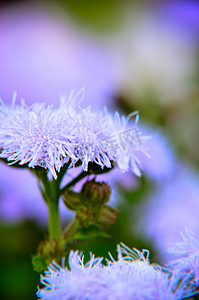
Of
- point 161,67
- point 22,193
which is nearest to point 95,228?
point 22,193

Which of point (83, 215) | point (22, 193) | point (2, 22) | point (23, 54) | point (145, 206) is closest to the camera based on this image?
point (83, 215)

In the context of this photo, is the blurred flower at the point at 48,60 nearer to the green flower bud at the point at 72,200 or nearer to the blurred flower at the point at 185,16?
the blurred flower at the point at 185,16

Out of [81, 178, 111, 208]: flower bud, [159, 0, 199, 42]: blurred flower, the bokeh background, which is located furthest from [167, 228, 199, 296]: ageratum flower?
[159, 0, 199, 42]: blurred flower

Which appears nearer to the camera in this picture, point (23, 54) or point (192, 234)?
point (192, 234)

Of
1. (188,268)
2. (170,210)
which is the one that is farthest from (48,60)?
(188,268)

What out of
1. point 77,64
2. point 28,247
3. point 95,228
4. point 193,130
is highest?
point 77,64

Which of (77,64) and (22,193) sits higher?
(77,64)

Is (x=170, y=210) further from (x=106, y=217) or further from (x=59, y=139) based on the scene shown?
(x=59, y=139)

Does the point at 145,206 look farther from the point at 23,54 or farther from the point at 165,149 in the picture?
the point at 23,54
